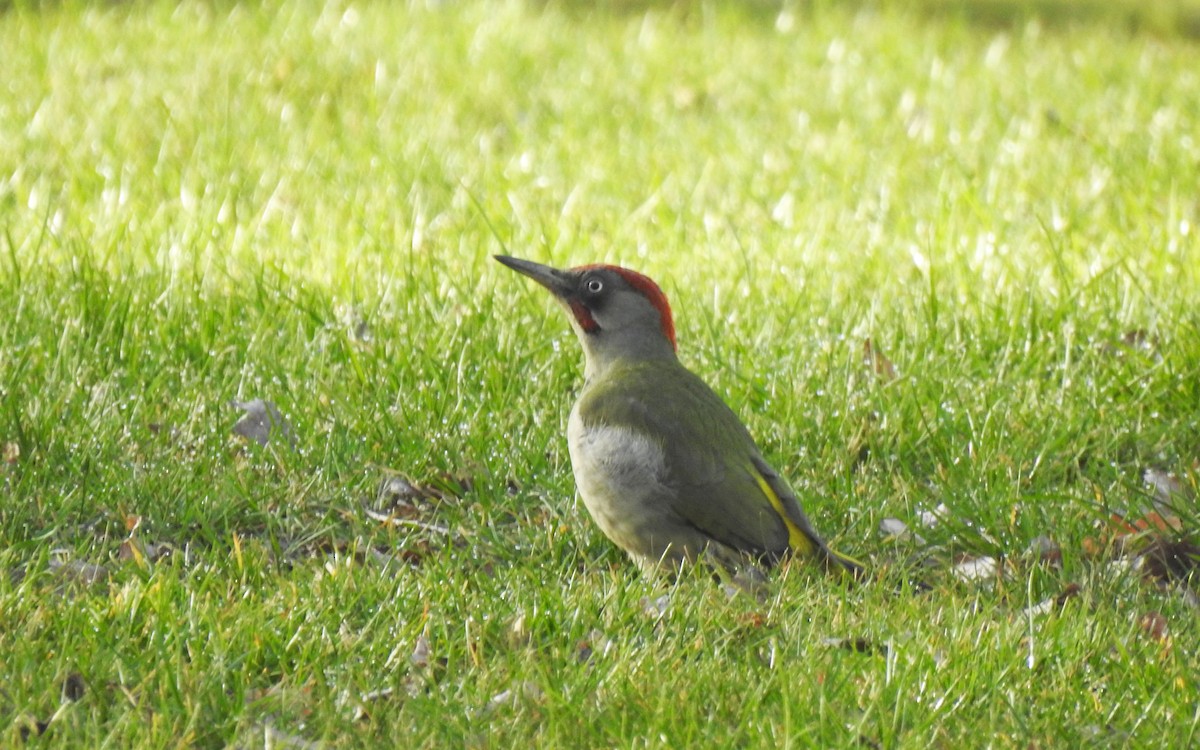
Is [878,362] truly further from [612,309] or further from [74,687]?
[74,687]

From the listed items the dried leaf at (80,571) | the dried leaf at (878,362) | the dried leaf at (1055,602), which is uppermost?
the dried leaf at (878,362)

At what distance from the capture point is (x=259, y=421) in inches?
216

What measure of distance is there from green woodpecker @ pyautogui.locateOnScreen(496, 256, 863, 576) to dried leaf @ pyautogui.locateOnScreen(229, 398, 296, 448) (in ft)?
3.47

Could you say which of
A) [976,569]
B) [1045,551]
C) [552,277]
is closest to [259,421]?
[552,277]

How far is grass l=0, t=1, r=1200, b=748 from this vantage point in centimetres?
388

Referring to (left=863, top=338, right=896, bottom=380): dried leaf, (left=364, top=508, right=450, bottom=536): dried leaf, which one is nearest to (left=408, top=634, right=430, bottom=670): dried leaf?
(left=364, top=508, right=450, bottom=536): dried leaf

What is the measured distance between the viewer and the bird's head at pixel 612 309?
5188 mm

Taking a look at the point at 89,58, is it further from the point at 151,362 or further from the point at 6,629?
the point at 6,629

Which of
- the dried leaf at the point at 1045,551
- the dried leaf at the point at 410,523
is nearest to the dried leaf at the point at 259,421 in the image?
the dried leaf at the point at 410,523

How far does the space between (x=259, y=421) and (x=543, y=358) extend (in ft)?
3.62

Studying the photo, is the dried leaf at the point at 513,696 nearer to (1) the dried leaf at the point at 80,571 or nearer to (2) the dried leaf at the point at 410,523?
(2) the dried leaf at the point at 410,523

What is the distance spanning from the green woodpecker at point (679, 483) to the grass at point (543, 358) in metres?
0.15

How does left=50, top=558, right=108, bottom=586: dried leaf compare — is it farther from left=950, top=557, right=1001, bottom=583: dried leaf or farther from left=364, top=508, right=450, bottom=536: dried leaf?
left=950, top=557, right=1001, bottom=583: dried leaf

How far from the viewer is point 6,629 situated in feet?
13.0
